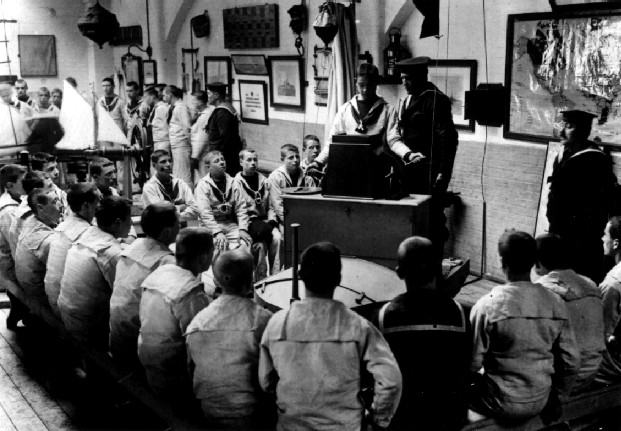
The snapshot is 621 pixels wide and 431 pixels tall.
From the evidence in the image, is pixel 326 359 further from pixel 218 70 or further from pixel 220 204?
pixel 218 70

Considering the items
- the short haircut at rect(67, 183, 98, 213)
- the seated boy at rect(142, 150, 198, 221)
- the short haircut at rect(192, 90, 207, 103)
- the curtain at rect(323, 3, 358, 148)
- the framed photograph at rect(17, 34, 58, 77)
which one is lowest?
the seated boy at rect(142, 150, 198, 221)

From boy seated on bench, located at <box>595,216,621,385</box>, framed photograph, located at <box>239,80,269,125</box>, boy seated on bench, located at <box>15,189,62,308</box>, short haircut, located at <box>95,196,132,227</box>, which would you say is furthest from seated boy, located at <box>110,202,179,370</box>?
framed photograph, located at <box>239,80,269,125</box>

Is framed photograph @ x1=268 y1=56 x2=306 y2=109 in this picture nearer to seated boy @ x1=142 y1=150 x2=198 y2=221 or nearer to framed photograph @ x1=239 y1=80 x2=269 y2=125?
framed photograph @ x1=239 y1=80 x2=269 y2=125

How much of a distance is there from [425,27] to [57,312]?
3890 millimetres

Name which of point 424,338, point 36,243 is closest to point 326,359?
point 424,338

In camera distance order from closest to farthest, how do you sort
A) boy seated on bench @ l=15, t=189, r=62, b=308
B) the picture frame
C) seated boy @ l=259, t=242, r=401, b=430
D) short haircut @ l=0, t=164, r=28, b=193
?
seated boy @ l=259, t=242, r=401, b=430 < boy seated on bench @ l=15, t=189, r=62, b=308 < short haircut @ l=0, t=164, r=28, b=193 < the picture frame

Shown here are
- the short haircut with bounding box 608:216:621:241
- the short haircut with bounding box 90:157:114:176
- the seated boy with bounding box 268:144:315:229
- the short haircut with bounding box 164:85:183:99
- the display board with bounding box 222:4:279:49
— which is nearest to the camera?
the short haircut with bounding box 608:216:621:241

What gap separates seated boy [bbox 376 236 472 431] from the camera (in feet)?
10.4

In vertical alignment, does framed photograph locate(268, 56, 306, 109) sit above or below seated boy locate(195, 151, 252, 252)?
above

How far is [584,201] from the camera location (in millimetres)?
5180

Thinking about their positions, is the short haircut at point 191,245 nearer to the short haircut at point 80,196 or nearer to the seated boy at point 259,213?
the short haircut at point 80,196

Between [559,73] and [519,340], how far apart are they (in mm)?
3747

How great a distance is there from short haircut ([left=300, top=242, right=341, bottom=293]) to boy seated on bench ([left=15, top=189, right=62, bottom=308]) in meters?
2.68

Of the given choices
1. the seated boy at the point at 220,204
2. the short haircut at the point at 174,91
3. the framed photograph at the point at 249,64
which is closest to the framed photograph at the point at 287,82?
the framed photograph at the point at 249,64
